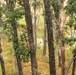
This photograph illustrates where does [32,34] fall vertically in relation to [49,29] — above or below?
below

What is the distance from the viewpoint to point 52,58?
52.6ft

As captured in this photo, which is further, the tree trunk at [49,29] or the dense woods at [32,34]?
the tree trunk at [49,29]

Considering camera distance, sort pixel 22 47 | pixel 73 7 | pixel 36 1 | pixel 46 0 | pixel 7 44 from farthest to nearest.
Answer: pixel 7 44 → pixel 36 1 → pixel 73 7 → pixel 22 47 → pixel 46 0

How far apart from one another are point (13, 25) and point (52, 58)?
5168 mm

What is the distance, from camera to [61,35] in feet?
56.2

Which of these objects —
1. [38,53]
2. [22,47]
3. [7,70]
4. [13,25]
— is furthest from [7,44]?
[22,47]

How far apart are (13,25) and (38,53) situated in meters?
21.2

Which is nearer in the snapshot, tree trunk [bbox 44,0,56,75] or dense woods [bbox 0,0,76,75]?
dense woods [bbox 0,0,76,75]

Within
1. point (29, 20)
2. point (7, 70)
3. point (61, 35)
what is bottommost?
point (7, 70)

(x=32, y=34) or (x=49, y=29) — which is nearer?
(x=32, y=34)

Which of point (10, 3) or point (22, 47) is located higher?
point (10, 3)

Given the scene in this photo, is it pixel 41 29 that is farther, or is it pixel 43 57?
pixel 41 29

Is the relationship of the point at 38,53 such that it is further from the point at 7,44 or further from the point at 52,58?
the point at 52,58

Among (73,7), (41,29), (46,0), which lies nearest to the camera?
(46,0)
